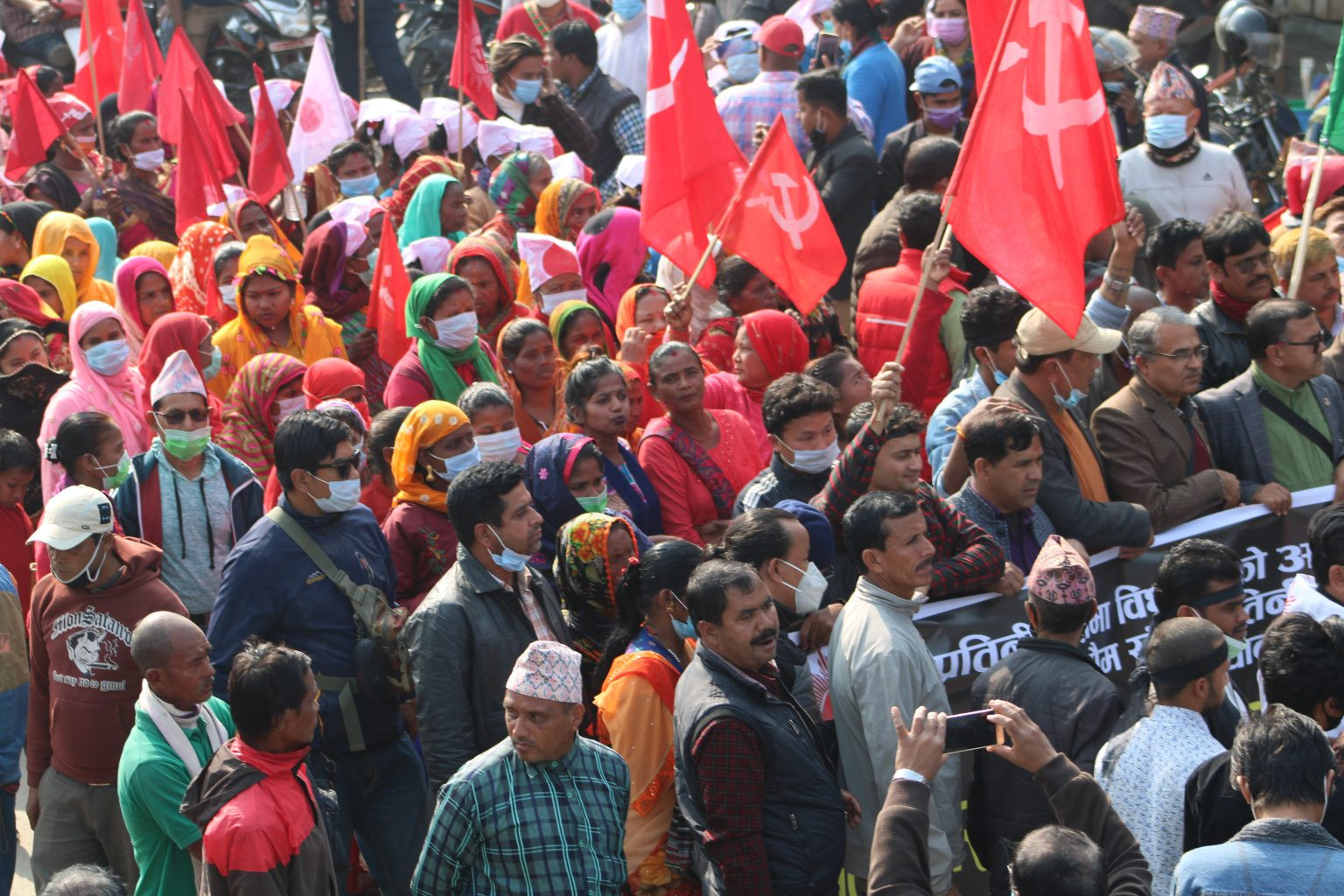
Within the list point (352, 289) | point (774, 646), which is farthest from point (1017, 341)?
point (352, 289)

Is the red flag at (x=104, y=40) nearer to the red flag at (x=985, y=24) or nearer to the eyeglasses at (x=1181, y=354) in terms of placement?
the red flag at (x=985, y=24)

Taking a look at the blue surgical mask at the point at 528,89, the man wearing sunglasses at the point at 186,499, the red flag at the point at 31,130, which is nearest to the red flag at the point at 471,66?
the blue surgical mask at the point at 528,89

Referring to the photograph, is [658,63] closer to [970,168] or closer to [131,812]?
[970,168]

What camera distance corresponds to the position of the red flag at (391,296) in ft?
26.8

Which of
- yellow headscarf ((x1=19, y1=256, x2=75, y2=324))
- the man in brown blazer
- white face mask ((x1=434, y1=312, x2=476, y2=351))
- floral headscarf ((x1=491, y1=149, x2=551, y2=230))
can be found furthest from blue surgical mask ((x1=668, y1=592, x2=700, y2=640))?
floral headscarf ((x1=491, y1=149, x2=551, y2=230))

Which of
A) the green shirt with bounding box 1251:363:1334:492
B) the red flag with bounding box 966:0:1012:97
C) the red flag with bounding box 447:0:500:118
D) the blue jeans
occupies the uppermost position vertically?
the red flag with bounding box 966:0:1012:97

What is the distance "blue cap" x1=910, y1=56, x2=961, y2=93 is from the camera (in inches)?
374

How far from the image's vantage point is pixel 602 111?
11766mm

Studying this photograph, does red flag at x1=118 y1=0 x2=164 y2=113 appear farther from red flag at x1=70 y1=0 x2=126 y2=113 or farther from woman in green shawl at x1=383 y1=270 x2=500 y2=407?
woman in green shawl at x1=383 y1=270 x2=500 y2=407

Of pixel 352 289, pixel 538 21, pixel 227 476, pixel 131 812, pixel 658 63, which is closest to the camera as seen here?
pixel 131 812

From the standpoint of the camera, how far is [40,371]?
7586mm

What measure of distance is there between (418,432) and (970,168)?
2044 mm

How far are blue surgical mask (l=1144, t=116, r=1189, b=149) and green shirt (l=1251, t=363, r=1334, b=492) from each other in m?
2.54

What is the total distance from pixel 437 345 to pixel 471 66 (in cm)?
397
